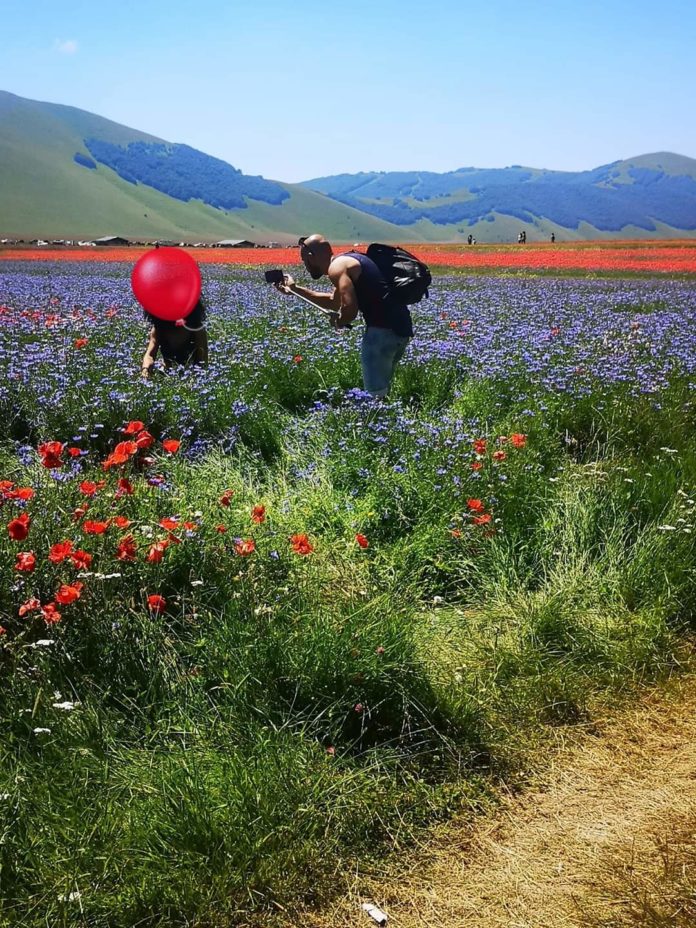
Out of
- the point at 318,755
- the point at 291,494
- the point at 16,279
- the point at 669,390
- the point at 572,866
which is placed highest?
the point at 16,279

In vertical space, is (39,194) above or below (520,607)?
above

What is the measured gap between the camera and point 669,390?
680cm

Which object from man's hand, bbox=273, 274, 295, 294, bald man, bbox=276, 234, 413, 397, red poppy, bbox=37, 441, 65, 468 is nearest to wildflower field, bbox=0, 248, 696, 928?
red poppy, bbox=37, 441, 65, 468

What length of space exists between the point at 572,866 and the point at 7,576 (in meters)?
2.17

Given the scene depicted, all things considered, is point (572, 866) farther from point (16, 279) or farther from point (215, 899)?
point (16, 279)

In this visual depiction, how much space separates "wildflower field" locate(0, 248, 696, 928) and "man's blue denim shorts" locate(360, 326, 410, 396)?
263mm

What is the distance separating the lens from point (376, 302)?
5203mm

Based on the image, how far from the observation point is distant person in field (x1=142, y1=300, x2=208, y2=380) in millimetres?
6836

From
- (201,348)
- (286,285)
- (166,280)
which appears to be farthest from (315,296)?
(201,348)

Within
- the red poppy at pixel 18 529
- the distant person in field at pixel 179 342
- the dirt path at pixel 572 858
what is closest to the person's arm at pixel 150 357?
the distant person in field at pixel 179 342

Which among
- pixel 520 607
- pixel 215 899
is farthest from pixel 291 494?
pixel 215 899

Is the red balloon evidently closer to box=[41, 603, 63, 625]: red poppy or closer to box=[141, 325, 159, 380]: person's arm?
box=[141, 325, 159, 380]: person's arm

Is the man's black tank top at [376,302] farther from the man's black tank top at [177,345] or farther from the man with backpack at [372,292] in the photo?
the man's black tank top at [177,345]

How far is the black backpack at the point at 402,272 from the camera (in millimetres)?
5086
